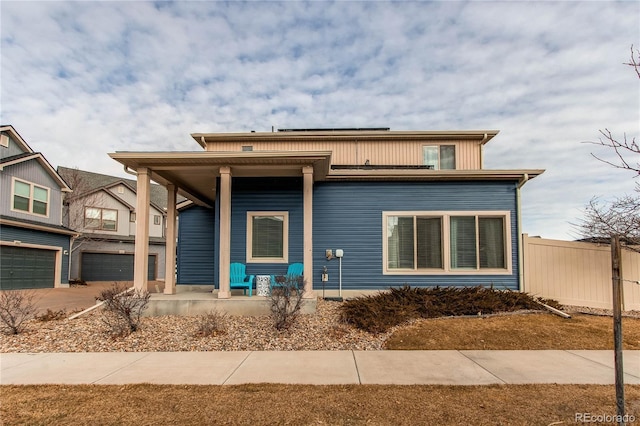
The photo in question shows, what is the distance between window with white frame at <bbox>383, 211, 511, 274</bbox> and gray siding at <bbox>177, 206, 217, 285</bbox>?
5.75 metres

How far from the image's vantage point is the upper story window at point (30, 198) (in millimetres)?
→ 17781

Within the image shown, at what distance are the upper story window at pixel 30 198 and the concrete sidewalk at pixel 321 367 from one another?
14.9m

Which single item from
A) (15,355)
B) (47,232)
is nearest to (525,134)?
(15,355)

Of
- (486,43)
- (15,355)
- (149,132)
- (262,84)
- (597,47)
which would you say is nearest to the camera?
(597,47)

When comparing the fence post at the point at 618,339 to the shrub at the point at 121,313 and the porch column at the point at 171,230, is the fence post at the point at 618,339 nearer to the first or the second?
the shrub at the point at 121,313

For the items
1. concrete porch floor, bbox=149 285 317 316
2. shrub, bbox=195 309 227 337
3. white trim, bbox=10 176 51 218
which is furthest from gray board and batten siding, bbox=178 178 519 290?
white trim, bbox=10 176 51 218

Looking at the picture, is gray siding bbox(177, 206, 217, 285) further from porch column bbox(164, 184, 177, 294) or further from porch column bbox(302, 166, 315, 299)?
porch column bbox(302, 166, 315, 299)

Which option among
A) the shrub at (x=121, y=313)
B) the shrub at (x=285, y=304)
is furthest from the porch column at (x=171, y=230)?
the shrub at (x=285, y=304)

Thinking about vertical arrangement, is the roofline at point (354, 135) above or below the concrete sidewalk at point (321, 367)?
above

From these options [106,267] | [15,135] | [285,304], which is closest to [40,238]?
[15,135]

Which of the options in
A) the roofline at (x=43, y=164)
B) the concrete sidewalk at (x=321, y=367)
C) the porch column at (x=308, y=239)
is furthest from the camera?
the roofline at (x=43, y=164)

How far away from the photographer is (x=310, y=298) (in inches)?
351

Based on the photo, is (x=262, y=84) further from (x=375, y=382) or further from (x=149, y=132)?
(x=375, y=382)

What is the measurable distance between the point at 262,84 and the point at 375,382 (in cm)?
911
